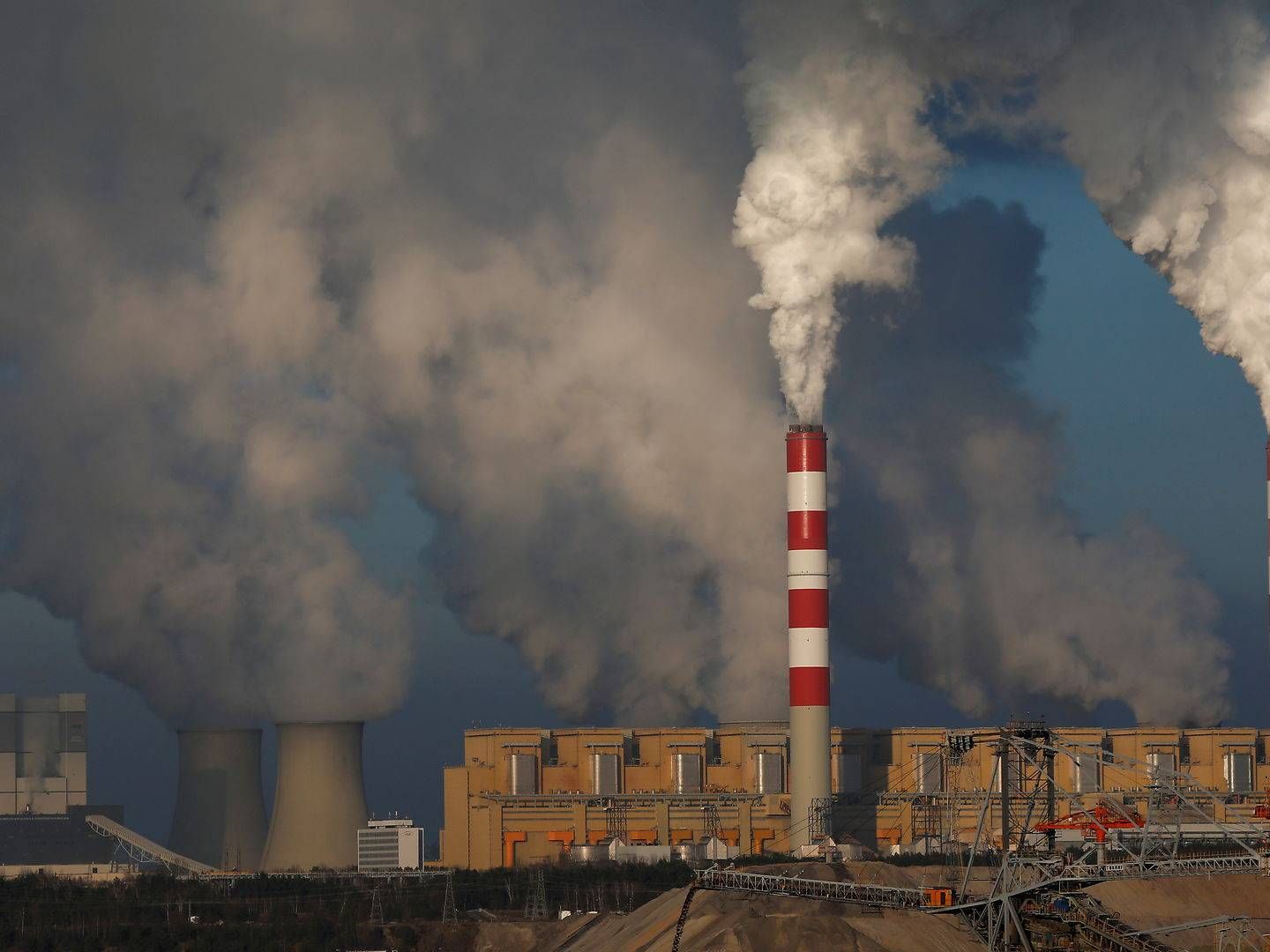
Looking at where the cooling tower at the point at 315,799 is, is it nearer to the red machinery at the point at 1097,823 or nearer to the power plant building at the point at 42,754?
the power plant building at the point at 42,754

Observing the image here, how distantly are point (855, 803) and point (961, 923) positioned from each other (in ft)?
62.0

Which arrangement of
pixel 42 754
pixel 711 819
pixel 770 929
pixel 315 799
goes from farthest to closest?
pixel 42 754 → pixel 711 819 → pixel 315 799 → pixel 770 929

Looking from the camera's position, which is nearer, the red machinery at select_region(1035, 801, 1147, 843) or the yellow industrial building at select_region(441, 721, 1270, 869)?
the red machinery at select_region(1035, 801, 1147, 843)

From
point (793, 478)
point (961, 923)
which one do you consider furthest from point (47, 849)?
point (961, 923)

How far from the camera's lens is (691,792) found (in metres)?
74.8

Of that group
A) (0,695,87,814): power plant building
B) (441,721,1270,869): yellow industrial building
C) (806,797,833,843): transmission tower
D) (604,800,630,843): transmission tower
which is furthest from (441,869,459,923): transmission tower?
(0,695,87,814): power plant building

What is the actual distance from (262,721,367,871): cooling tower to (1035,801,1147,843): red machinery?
2139cm

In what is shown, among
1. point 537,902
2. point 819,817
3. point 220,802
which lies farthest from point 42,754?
point 819,817

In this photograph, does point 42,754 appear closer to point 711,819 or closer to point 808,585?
point 711,819

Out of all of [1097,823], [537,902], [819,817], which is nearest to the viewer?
[1097,823]

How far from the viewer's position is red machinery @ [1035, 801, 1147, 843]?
50406 mm

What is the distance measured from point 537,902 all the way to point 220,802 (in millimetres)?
15635

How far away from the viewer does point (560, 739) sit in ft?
249

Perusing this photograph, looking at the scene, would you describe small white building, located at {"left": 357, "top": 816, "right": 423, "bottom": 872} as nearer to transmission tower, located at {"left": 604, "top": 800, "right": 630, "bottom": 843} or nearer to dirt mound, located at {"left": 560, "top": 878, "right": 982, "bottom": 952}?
transmission tower, located at {"left": 604, "top": 800, "right": 630, "bottom": 843}
